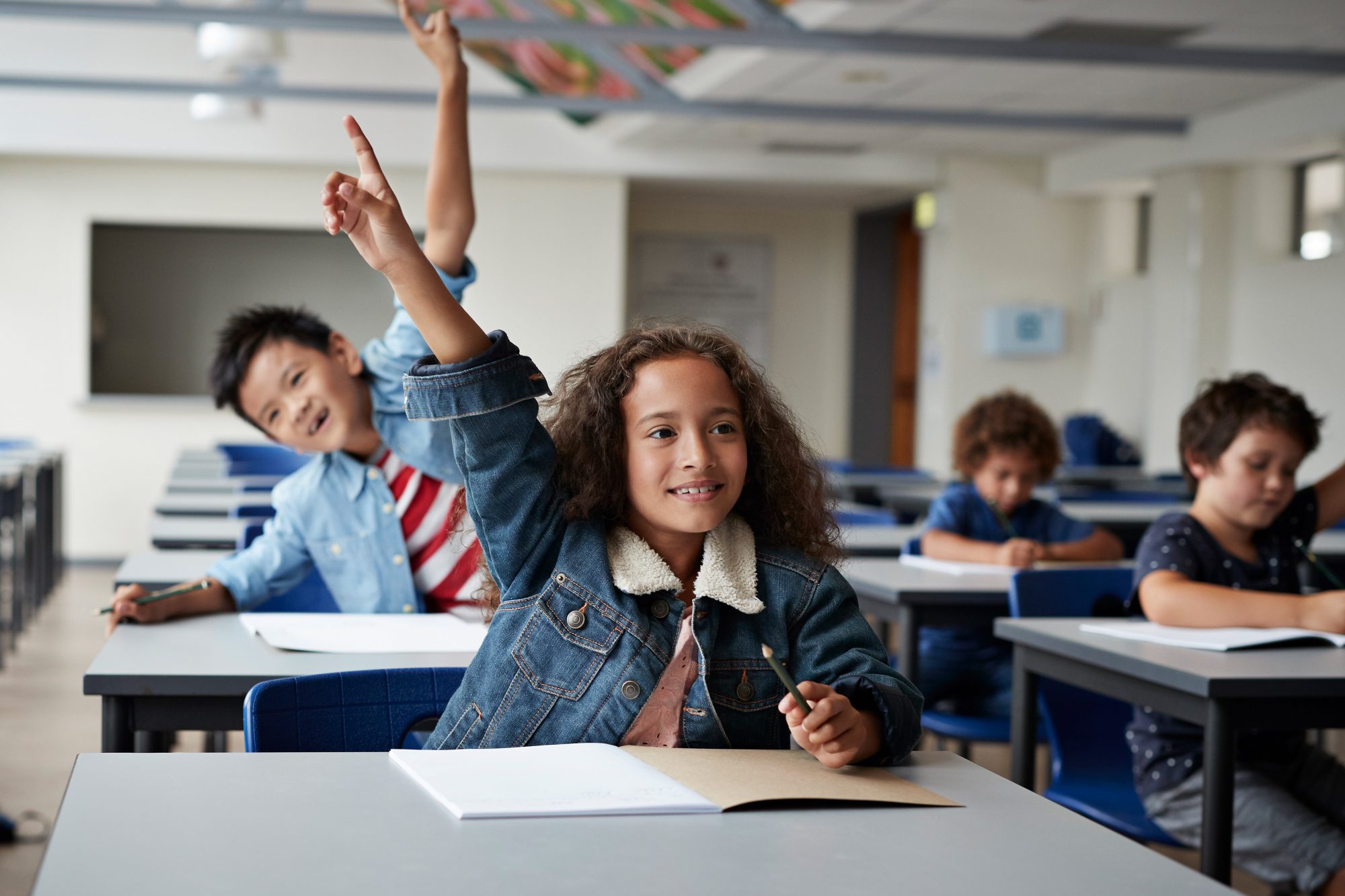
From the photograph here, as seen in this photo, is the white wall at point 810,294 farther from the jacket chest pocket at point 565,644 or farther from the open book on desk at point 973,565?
the jacket chest pocket at point 565,644

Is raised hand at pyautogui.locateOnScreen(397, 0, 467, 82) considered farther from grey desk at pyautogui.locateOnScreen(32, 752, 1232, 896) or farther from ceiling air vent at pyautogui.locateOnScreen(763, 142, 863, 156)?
ceiling air vent at pyautogui.locateOnScreen(763, 142, 863, 156)

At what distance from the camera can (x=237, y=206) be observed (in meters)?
9.04

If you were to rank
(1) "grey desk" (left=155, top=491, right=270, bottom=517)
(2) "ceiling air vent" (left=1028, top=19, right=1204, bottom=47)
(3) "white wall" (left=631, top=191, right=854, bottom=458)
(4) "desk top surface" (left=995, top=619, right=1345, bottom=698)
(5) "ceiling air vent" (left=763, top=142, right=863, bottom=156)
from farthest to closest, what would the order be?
1. (3) "white wall" (left=631, top=191, right=854, bottom=458)
2. (5) "ceiling air vent" (left=763, top=142, right=863, bottom=156)
3. (2) "ceiling air vent" (left=1028, top=19, right=1204, bottom=47)
4. (1) "grey desk" (left=155, top=491, right=270, bottom=517)
5. (4) "desk top surface" (left=995, top=619, right=1345, bottom=698)

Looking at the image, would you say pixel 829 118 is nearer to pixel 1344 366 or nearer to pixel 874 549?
pixel 1344 366

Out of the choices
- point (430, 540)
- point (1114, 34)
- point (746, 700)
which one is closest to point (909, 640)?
point (430, 540)

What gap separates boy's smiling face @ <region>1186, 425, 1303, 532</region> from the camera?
93.4 inches

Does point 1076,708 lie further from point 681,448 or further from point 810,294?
point 810,294

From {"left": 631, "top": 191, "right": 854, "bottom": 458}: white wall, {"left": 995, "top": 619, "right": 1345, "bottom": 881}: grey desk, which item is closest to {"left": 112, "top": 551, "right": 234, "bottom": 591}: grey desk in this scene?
{"left": 995, "top": 619, "right": 1345, "bottom": 881}: grey desk

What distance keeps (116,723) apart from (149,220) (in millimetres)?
7918

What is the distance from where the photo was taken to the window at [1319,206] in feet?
24.0

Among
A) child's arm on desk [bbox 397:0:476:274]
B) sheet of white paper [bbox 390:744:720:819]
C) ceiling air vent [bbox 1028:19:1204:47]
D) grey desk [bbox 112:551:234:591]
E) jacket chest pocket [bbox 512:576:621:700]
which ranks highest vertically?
ceiling air vent [bbox 1028:19:1204:47]

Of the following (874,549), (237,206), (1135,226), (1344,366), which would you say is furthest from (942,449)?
(874,549)

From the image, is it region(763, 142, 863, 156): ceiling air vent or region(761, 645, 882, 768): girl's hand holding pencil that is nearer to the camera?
region(761, 645, 882, 768): girl's hand holding pencil

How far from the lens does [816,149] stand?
9172mm
